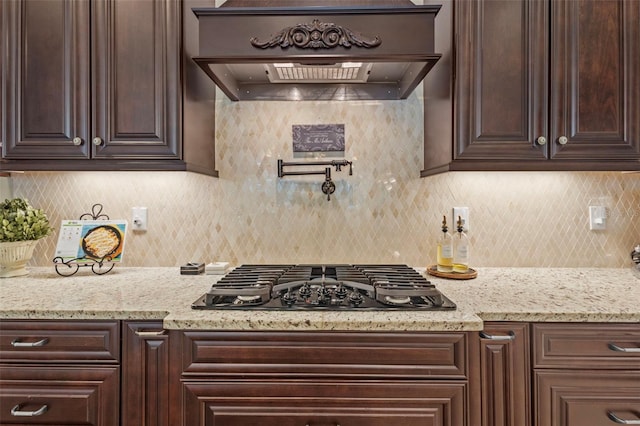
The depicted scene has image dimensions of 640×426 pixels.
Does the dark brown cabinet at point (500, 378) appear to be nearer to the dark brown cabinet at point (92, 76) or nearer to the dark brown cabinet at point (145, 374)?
the dark brown cabinet at point (145, 374)

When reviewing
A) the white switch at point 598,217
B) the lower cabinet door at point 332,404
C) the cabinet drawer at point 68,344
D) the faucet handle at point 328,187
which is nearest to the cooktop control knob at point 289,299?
the lower cabinet door at point 332,404

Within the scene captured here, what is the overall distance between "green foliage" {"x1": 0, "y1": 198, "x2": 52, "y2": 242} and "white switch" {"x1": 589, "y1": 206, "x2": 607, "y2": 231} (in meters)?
2.68

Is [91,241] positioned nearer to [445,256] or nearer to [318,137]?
[318,137]

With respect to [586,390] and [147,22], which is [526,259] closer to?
[586,390]

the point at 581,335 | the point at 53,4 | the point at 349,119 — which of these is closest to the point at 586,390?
the point at 581,335

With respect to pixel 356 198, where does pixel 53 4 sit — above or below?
above

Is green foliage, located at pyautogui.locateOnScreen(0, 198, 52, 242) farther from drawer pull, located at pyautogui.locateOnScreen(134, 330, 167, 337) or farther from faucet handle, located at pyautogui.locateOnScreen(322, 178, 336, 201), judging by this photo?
faucet handle, located at pyautogui.locateOnScreen(322, 178, 336, 201)

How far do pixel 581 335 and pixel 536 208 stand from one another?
2.74 feet

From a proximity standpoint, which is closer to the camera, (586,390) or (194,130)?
(586,390)

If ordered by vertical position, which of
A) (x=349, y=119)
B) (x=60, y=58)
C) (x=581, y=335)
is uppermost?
(x=60, y=58)

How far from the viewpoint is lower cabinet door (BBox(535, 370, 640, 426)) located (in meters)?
1.00

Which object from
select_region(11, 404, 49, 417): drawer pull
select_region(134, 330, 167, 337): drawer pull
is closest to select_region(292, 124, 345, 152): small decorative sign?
select_region(134, 330, 167, 337): drawer pull

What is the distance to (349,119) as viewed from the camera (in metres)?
1.72

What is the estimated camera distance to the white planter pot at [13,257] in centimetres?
143
